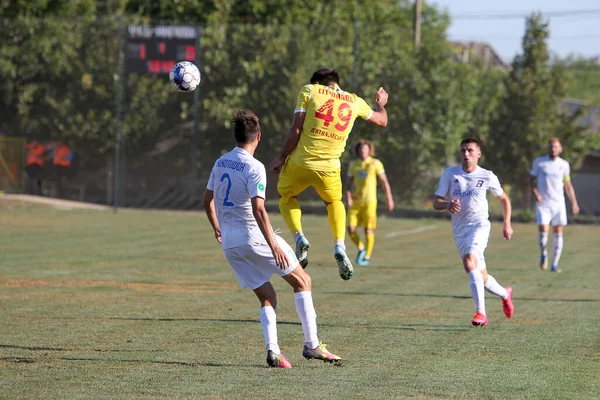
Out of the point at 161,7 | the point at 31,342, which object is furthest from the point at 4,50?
the point at 31,342

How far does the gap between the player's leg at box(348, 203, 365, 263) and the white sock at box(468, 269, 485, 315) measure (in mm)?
7844

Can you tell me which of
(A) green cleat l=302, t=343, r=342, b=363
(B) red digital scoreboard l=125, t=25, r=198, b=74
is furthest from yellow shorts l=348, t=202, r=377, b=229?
(B) red digital scoreboard l=125, t=25, r=198, b=74

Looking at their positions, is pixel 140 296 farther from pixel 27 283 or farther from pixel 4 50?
pixel 4 50

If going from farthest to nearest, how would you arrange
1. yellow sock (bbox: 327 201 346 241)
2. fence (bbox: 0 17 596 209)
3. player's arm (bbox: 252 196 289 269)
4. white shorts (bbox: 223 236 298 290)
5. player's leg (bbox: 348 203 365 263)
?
fence (bbox: 0 17 596 209)
player's leg (bbox: 348 203 365 263)
yellow sock (bbox: 327 201 346 241)
white shorts (bbox: 223 236 298 290)
player's arm (bbox: 252 196 289 269)

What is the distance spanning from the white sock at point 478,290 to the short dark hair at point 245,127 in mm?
3946

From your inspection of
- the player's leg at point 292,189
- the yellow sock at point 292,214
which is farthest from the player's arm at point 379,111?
the yellow sock at point 292,214

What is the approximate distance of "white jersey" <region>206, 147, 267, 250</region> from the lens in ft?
25.9

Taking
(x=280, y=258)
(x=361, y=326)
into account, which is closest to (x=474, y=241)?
(x=361, y=326)

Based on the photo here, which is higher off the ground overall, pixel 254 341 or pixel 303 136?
pixel 303 136

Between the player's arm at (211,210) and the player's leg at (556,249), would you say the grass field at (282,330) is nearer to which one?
the player's leg at (556,249)

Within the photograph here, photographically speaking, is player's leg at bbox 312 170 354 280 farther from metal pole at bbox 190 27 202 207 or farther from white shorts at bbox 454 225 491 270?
metal pole at bbox 190 27 202 207

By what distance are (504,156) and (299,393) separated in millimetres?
30265

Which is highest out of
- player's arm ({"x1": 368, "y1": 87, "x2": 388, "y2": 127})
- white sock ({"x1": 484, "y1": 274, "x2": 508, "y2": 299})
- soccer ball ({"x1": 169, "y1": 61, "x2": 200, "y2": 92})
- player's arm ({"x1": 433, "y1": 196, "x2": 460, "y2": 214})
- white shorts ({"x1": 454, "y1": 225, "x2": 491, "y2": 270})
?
soccer ball ({"x1": 169, "y1": 61, "x2": 200, "y2": 92})

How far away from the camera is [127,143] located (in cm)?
3812
